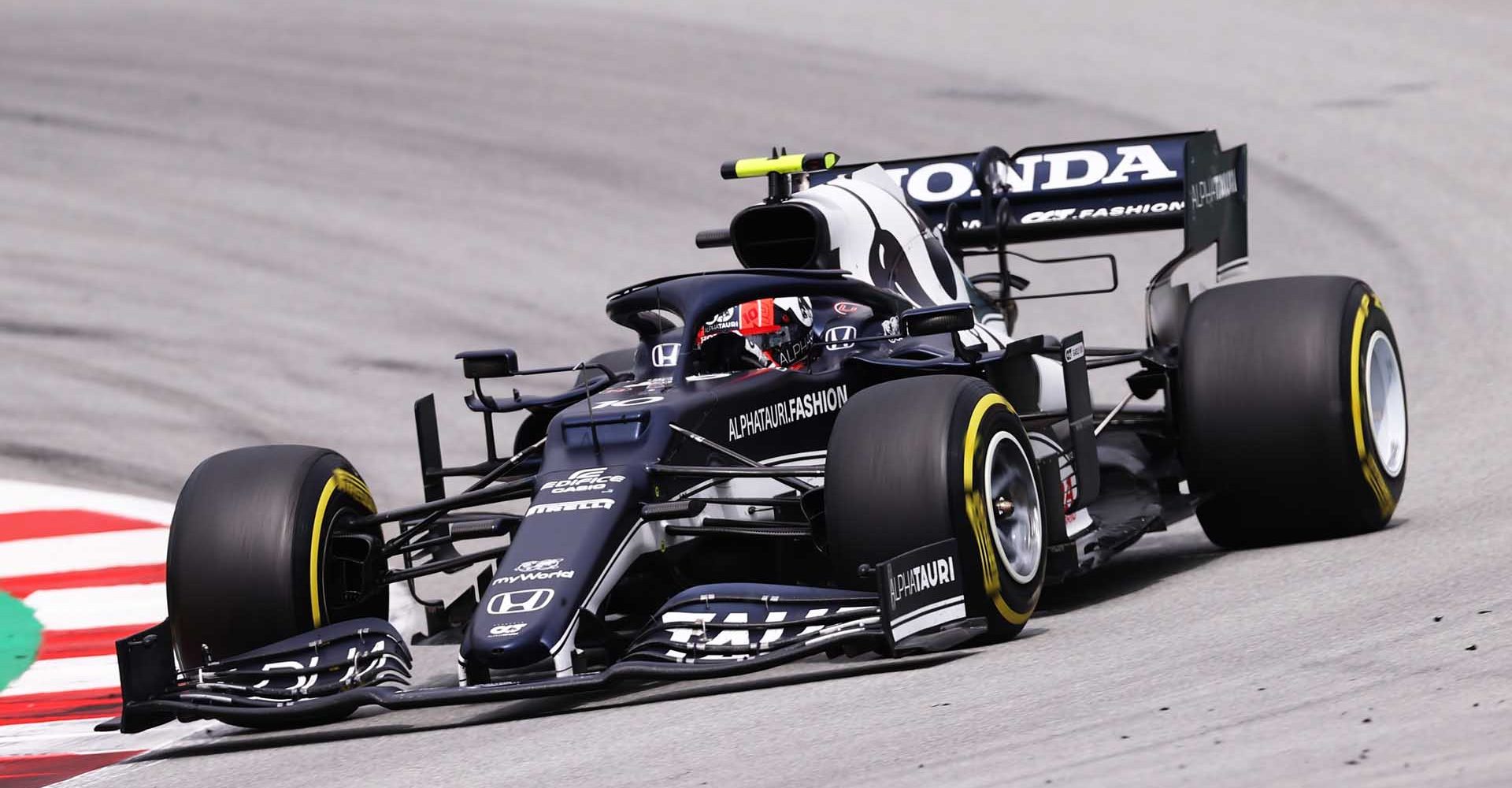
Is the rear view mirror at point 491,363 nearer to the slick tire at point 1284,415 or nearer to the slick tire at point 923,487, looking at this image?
the slick tire at point 923,487

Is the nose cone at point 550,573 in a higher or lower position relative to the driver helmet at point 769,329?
lower

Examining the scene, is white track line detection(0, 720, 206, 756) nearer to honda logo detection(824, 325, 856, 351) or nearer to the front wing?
the front wing

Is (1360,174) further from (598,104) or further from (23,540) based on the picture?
(23,540)

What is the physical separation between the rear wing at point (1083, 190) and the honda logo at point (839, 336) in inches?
78.9

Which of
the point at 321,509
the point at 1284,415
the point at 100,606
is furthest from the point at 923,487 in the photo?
the point at 100,606

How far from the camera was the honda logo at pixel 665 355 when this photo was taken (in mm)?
8273

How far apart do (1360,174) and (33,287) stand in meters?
11.2

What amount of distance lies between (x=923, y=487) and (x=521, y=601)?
1335 millimetres

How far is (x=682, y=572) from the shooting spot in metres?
7.77

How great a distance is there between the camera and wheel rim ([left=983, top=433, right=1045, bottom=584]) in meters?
7.35

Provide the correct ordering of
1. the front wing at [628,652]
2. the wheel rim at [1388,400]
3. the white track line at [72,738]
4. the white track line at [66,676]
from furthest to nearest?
the wheel rim at [1388,400]
the white track line at [66,676]
the white track line at [72,738]
the front wing at [628,652]

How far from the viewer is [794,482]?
298 inches

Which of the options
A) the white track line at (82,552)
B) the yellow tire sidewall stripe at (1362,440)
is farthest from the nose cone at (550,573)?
the white track line at (82,552)

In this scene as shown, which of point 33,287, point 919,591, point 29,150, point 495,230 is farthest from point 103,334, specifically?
point 919,591
